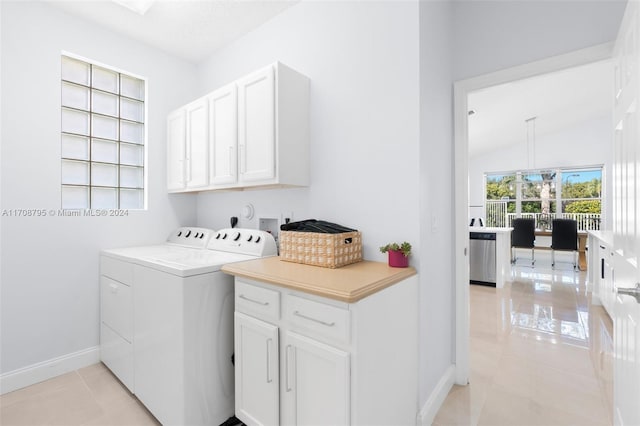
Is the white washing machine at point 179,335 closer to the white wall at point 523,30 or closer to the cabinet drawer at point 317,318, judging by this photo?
the cabinet drawer at point 317,318

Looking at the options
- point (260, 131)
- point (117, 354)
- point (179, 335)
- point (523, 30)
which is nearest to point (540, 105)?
point (523, 30)

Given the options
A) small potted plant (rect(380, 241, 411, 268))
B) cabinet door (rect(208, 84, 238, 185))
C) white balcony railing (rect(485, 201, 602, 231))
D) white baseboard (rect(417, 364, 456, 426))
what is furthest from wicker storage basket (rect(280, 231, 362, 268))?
white balcony railing (rect(485, 201, 602, 231))

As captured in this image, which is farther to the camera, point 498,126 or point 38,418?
point 498,126

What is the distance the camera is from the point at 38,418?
1.78 m

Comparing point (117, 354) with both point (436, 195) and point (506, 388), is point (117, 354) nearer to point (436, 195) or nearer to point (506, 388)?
point (436, 195)

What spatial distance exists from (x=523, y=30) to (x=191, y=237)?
2769 mm

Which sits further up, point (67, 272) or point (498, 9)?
point (498, 9)

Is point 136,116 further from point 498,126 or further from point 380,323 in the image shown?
point 498,126

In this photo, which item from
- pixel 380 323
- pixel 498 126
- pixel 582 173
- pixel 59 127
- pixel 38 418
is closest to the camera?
pixel 380 323

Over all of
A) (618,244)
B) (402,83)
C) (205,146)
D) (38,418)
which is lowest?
(38,418)

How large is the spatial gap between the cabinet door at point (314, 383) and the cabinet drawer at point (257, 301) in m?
0.14

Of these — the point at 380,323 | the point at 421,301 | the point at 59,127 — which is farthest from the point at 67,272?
the point at 421,301

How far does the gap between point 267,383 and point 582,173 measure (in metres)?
8.75

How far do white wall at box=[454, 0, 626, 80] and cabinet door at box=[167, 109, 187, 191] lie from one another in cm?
217
